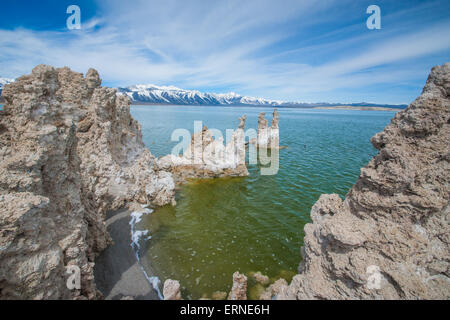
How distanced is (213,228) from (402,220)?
38.1 ft

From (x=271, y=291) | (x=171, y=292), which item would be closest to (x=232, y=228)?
(x=271, y=291)

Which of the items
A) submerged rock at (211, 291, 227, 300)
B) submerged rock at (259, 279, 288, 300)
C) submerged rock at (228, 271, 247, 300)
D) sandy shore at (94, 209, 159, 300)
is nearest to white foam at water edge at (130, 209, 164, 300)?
sandy shore at (94, 209, 159, 300)

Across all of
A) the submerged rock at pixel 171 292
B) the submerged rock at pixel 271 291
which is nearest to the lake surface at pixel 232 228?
the submerged rock at pixel 271 291

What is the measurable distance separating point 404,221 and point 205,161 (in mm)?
19836

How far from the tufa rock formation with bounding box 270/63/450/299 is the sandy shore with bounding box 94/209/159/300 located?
7518 mm

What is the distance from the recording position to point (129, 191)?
1538 centimetres

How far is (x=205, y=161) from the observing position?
76.7 ft

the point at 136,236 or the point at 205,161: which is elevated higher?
the point at 205,161

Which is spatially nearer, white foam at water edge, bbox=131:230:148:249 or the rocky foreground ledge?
the rocky foreground ledge

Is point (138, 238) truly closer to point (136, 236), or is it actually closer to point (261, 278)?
point (136, 236)

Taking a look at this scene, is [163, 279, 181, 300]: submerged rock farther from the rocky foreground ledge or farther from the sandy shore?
the rocky foreground ledge

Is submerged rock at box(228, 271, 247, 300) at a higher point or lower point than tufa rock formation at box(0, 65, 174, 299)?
lower

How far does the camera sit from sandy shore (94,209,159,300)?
8711 mm

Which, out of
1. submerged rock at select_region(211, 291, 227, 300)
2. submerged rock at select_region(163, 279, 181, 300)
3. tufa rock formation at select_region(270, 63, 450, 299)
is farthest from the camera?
submerged rock at select_region(211, 291, 227, 300)
